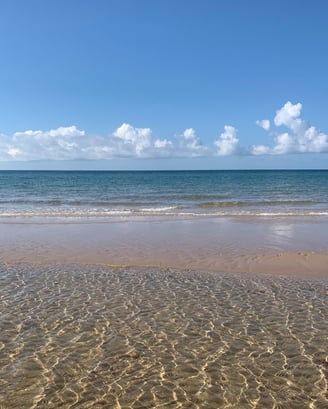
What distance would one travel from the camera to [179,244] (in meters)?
16.2

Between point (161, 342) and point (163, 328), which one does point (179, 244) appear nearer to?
point (163, 328)

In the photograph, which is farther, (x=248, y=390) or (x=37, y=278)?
(x=37, y=278)

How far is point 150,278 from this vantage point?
10766 mm

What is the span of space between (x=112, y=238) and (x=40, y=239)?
3376 millimetres

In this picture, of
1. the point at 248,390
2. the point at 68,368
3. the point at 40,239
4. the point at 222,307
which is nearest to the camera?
the point at 248,390

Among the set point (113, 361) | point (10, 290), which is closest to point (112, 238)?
point (10, 290)

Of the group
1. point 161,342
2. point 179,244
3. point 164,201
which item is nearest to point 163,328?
point 161,342

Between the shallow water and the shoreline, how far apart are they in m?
2.60

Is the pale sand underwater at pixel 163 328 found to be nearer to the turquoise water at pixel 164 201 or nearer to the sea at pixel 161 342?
the sea at pixel 161 342

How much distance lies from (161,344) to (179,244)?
388 inches

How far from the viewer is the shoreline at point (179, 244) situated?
12961mm

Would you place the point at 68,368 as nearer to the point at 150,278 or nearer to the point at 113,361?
the point at 113,361

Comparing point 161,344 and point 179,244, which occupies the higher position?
point 161,344

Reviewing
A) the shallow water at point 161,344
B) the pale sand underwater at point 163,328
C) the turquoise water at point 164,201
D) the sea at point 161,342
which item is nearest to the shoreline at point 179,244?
the pale sand underwater at point 163,328
